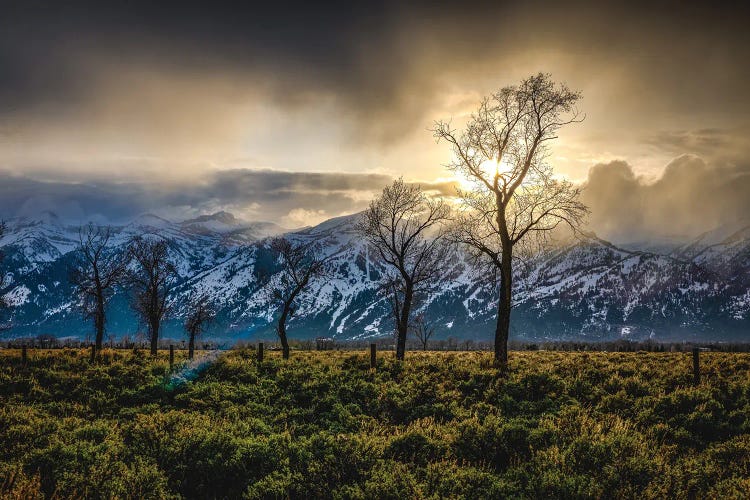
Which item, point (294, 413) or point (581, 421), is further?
point (294, 413)

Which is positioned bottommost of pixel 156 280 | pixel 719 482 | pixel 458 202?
pixel 719 482

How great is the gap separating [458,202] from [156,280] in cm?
3822

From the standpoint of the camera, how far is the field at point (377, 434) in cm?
1052

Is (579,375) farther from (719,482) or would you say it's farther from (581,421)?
(719,482)

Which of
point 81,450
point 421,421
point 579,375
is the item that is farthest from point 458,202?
point 81,450

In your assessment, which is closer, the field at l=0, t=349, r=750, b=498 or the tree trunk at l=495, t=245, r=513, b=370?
the field at l=0, t=349, r=750, b=498

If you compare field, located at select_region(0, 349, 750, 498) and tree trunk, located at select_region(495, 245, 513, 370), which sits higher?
tree trunk, located at select_region(495, 245, 513, 370)

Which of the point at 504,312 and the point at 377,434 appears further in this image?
the point at 504,312

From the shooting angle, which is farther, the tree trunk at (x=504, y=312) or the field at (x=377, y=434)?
the tree trunk at (x=504, y=312)

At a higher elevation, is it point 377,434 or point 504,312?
point 504,312

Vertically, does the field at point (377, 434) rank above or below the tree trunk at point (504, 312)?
below

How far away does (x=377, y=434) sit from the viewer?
49.0 feet

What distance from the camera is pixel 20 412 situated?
669 inches

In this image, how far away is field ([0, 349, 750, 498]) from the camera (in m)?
10.5
